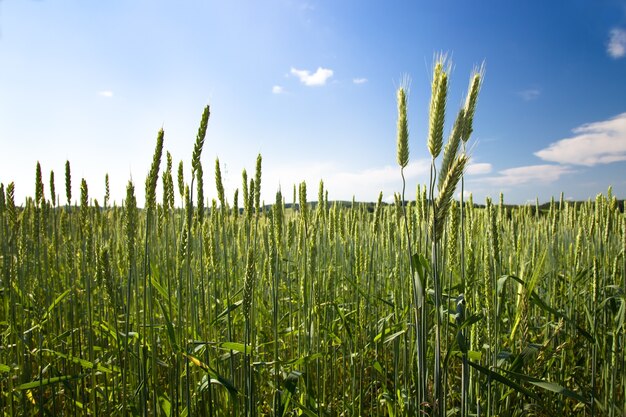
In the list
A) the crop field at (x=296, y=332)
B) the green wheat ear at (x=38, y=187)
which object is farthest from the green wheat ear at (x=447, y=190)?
the green wheat ear at (x=38, y=187)

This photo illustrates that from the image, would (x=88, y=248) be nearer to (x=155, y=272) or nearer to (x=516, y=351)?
(x=155, y=272)

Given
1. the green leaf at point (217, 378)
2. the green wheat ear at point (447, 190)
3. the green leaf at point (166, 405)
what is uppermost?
the green wheat ear at point (447, 190)

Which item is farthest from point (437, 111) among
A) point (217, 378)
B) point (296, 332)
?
point (296, 332)

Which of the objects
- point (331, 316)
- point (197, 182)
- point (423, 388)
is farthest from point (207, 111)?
point (331, 316)

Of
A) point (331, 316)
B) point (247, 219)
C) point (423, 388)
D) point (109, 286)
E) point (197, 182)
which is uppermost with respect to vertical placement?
point (197, 182)

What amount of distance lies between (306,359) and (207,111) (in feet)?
4.07

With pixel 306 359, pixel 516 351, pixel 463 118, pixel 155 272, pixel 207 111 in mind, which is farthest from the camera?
pixel 155 272

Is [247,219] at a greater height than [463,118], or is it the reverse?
[463,118]

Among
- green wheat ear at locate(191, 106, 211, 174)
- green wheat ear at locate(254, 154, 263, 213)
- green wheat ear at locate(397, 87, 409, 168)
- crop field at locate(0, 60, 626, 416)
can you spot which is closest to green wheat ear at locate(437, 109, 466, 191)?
crop field at locate(0, 60, 626, 416)

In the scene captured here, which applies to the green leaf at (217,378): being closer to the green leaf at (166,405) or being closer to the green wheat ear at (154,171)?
the green leaf at (166,405)

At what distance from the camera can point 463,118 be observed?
55.6 inches

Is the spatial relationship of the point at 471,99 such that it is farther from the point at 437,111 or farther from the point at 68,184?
the point at 68,184

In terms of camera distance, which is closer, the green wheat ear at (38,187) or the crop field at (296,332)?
the crop field at (296,332)

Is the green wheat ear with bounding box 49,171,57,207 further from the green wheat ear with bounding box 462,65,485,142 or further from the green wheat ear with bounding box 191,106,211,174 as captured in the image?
the green wheat ear with bounding box 462,65,485,142
